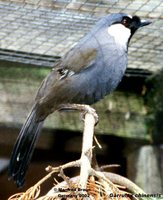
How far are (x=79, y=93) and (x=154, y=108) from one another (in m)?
0.69

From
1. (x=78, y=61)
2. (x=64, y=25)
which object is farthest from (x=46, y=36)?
(x=78, y=61)

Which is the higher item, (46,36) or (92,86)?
(46,36)

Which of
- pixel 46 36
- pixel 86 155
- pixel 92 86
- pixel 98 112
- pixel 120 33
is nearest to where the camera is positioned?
pixel 86 155

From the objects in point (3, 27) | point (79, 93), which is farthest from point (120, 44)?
point (3, 27)

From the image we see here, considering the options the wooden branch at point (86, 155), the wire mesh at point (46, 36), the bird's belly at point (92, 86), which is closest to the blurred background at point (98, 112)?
the wire mesh at point (46, 36)

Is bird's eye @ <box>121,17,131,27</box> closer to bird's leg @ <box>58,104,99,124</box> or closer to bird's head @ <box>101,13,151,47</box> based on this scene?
bird's head @ <box>101,13,151,47</box>

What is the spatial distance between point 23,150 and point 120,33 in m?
0.64

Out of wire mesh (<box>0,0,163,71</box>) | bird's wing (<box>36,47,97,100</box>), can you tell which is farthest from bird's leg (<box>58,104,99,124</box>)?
wire mesh (<box>0,0,163,71</box>)

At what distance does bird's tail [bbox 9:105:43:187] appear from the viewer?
208 centimetres

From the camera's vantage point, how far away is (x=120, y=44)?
248 centimetres

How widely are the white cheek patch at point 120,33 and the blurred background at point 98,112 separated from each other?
9 cm

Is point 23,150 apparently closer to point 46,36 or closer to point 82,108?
point 82,108

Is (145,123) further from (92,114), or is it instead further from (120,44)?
(92,114)

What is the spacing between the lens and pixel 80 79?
2.33 m
